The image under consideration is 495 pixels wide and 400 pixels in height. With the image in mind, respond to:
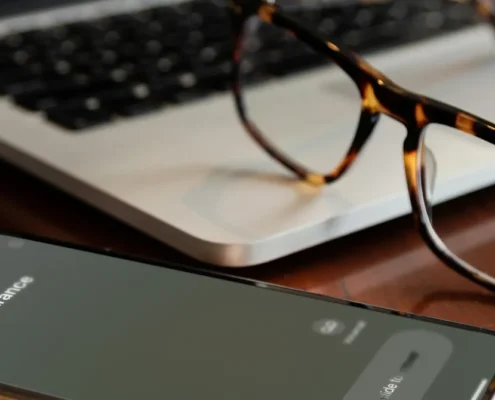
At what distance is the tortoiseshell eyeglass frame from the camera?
0.31 m

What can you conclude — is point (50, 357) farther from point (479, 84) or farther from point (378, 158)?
point (479, 84)

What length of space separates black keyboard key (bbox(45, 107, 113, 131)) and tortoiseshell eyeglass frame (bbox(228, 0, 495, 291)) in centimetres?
10

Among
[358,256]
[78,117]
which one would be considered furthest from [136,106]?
[358,256]

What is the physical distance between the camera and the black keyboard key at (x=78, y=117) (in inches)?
16.5

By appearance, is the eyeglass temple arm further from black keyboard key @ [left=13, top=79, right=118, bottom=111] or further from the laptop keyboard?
black keyboard key @ [left=13, top=79, right=118, bottom=111]

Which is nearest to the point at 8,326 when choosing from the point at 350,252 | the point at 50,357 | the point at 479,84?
the point at 50,357

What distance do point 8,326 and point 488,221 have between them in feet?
0.71

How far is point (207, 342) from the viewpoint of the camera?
261mm

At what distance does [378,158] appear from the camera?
381mm

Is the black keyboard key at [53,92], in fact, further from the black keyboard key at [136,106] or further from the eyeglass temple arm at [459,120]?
the eyeglass temple arm at [459,120]

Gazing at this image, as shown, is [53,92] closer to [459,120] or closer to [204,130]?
[204,130]

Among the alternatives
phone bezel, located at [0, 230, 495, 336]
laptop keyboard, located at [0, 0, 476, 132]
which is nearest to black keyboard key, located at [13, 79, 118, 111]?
laptop keyboard, located at [0, 0, 476, 132]

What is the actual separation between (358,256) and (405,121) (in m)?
0.06

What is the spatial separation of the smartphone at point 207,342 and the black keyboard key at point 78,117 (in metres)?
0.13
